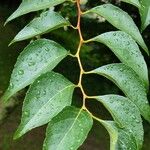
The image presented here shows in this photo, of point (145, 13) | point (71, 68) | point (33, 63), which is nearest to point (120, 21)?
point (145, 13)

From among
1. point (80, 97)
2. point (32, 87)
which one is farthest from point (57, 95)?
point (80, 97)

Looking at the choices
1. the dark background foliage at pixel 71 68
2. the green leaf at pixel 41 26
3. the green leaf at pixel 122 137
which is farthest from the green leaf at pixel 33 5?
the dark background foliage at pixel 71 68

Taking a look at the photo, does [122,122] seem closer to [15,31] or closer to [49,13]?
[49,13]

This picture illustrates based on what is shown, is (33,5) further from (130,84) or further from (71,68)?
(71,68)

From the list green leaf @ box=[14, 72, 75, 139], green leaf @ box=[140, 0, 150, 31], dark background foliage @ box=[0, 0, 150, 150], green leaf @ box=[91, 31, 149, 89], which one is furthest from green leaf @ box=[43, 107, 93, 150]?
dark background foliage @ box=[0, 0, 150, 150]

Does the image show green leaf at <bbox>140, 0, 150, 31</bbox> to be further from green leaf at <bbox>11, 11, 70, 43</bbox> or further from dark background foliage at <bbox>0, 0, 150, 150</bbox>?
dark background foliage at <bbox>0, 0, 150, 150</bbox>

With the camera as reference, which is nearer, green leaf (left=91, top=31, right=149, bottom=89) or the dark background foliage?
green leaf (left=91, top=31, right=149, bottom=89)
